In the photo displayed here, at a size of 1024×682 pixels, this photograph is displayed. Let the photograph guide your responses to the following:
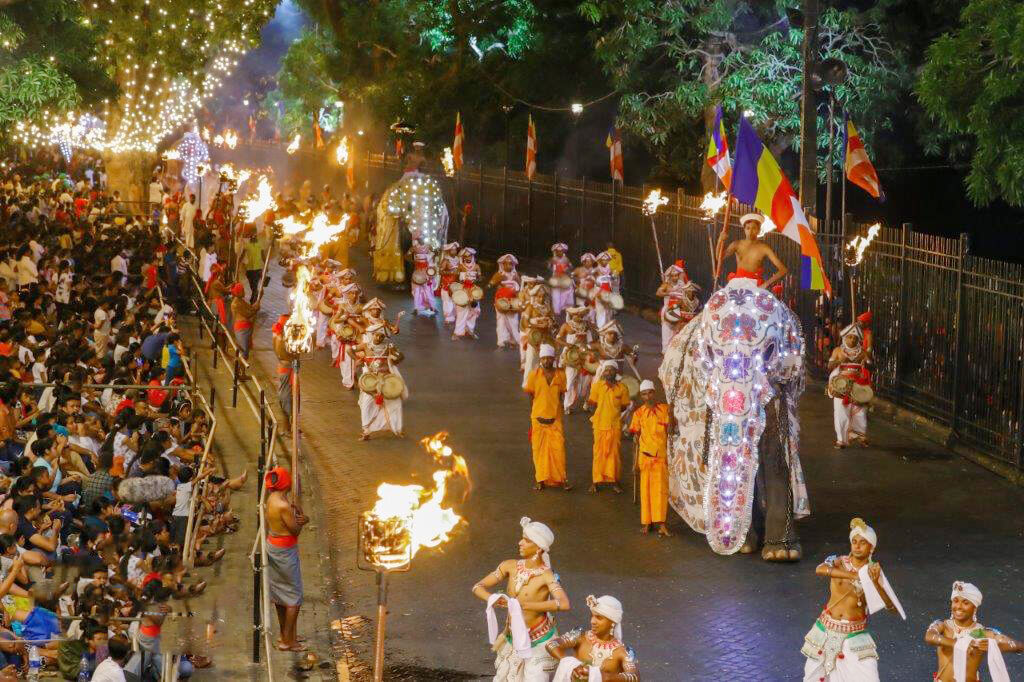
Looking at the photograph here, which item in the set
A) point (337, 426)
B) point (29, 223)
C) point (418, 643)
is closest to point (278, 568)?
point (418, 643)

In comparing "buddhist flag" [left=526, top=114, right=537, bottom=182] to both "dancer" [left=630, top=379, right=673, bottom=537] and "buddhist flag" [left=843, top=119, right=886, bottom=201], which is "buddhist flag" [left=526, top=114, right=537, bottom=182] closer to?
"buddhist flag" [left=843, top=119, right=886, bottom=201]

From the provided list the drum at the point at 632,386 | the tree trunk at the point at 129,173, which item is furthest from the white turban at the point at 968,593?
the tree trunk at the point at 129,173

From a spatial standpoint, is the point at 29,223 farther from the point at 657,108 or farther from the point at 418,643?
the point at 418,643

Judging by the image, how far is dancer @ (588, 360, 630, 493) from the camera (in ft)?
53.0

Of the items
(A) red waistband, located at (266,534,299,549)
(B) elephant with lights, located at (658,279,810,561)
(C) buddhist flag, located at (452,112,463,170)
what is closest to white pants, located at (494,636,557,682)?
(A) red waistband, located at (266,534,299,549)

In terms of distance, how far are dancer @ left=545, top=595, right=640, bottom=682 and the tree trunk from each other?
31039 millimetres

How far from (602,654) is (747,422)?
5.39m

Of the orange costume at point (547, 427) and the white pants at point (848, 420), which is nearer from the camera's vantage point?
the orange costume at point (547, 427)

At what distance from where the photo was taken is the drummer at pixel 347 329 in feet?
64.5

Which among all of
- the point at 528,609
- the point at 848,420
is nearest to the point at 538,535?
the point at 528,609

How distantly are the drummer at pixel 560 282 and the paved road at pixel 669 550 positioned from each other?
6.22m

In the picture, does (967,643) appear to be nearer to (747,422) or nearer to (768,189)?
Answer: (747,422)

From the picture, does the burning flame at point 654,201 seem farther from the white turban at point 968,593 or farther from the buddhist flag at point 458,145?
the white turban at point 968,593

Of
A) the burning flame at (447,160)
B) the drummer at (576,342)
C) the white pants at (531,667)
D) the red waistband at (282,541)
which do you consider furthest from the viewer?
the burning flame at (447,160)
